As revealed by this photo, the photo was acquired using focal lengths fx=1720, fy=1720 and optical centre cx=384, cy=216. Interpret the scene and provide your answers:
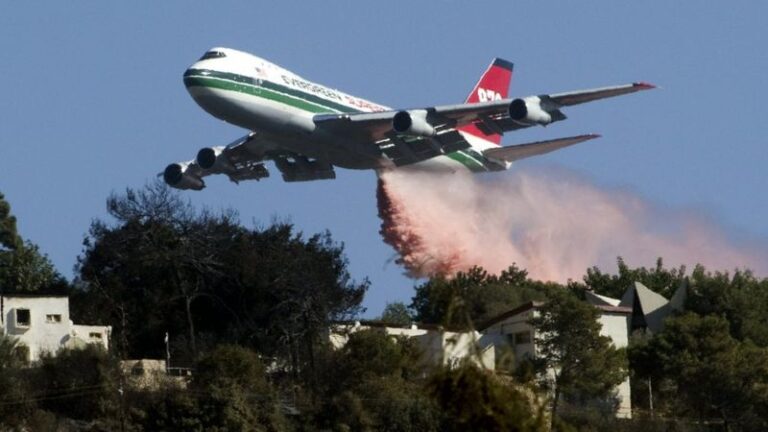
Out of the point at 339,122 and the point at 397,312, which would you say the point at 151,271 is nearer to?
the point at 339,122

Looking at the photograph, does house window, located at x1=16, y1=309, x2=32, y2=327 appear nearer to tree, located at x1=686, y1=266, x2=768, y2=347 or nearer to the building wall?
the building wall

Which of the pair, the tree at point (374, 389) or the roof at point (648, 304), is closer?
the tree at point (374, 389)

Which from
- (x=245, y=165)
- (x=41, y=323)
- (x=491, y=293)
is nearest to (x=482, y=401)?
(x=41, y=323)

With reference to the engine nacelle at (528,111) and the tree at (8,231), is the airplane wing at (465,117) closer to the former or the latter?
the engine nacelle at (528,111)

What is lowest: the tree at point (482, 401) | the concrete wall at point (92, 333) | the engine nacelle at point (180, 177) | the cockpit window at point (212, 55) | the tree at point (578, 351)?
the tree at point (482, 401)

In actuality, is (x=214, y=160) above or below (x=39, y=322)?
above

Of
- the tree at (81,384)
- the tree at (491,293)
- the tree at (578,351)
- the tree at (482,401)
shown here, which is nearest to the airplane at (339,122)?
the tree at (491,293)

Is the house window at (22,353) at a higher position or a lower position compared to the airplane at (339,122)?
lower

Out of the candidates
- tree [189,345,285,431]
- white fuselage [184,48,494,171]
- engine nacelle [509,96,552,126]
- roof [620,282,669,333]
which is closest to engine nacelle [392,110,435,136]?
white fuselage [184,48,494,171]
